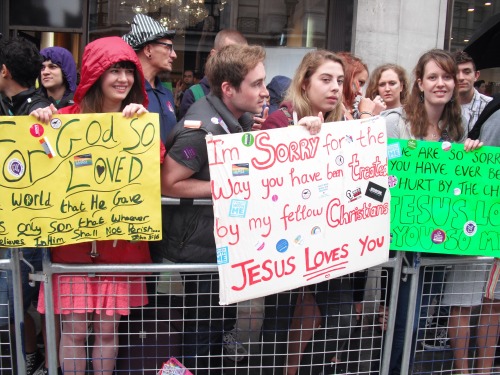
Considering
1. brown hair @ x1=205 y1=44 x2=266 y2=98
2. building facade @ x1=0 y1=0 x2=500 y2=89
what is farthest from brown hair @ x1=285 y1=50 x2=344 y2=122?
building facade @ x1=0 y1=0 x2=500 y2=89

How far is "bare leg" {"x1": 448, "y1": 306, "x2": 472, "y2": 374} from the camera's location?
3568 millimetres

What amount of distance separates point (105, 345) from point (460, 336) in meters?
2.15

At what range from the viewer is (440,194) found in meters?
3.25

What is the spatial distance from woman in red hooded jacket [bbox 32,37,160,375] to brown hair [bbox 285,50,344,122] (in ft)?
3.15

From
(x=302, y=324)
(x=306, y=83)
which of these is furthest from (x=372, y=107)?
(x=302, y=324)

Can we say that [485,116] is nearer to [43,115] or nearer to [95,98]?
[95,98]

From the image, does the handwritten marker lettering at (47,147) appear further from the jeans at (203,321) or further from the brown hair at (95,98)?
the jeans at (203,321)

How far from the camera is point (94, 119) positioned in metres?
2.83

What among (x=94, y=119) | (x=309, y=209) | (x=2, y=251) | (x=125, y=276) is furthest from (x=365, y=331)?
(x=2, y=251)

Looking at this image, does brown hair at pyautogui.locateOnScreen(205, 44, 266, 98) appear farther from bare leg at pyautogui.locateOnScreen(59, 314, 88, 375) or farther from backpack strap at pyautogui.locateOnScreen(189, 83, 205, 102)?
bare leg at pyautogui.locateOnScreen(59, 314, 88, 375)

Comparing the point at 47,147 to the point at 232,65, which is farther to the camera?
the point at 232,65

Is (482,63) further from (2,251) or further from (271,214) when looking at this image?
(2,251)

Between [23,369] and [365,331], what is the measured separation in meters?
1.90

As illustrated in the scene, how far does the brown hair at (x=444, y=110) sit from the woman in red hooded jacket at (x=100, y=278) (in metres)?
1.78
